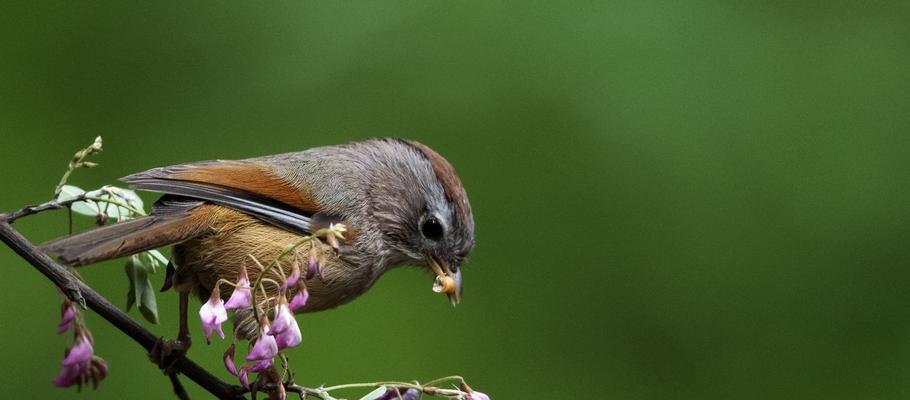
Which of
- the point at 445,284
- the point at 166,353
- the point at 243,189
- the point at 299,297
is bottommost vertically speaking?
the point at 445,284

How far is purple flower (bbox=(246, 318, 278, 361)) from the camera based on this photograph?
105 inches

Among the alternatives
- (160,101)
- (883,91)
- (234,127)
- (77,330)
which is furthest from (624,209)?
(77,330)

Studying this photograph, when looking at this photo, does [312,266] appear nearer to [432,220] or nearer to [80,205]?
[80,205]

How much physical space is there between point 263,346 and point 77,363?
0.42 meters

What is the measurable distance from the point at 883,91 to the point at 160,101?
3.84 meters

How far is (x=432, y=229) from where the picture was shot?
4340 mm

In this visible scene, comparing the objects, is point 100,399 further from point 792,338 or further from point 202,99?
point 792,338

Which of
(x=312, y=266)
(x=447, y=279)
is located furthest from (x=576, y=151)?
(x=312, y=266)

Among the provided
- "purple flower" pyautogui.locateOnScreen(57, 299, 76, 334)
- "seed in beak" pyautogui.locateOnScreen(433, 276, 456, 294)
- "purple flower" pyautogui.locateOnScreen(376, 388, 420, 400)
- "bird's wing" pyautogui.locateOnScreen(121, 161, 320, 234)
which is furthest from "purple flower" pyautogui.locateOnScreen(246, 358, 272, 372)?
"seed in beak" pyautogui.locateOnScreen(433, 276, 456, 294)

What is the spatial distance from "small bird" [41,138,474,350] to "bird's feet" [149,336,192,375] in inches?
2.6

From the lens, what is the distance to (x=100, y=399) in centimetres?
527

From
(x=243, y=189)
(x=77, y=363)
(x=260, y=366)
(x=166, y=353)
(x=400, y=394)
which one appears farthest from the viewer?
(x=243, y=189)

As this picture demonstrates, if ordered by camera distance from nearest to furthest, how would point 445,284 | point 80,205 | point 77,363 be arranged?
A: point 77,363, point 80,205, point 445,284

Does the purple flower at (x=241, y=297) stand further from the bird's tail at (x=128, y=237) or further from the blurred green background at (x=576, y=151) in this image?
the blurred green background at (x=576, y=151)
